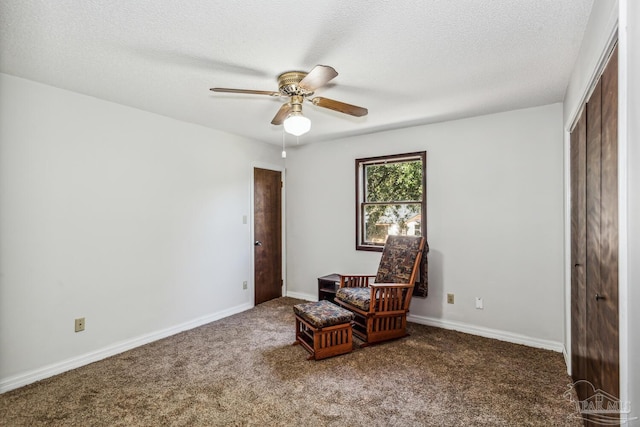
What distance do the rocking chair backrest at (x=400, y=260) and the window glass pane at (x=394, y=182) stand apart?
1.96 ft

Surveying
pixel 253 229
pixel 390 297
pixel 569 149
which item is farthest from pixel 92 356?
pixel 569 149

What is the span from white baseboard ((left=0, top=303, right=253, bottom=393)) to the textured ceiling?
230 cm

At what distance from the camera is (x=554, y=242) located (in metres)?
3.13

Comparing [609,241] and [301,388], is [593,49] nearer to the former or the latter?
[609,241]

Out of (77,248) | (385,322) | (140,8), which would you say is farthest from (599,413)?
(77,248)

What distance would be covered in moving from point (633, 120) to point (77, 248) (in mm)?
3624

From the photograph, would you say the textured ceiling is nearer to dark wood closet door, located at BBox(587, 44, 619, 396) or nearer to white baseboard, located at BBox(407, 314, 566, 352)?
dark wood closet door, located at BBox(587, 44, 619, 396)

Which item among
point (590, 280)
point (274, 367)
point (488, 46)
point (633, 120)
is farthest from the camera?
point (274, 367)

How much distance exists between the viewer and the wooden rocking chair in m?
3.22

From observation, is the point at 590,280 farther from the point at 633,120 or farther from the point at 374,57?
the point at 374,57

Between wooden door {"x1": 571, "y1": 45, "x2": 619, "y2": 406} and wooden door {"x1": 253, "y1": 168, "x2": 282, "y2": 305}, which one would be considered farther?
wooden door {"x1": 253, "y1": 168, "x2": 282, "y2": 305}

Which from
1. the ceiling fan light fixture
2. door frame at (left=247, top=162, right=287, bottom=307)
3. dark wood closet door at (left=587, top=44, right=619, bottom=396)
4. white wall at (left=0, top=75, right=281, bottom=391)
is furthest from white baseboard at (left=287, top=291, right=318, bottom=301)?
dark wood closet door at (left=587, top=44, right=619, bottom=396)

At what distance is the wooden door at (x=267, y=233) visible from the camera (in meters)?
4.68

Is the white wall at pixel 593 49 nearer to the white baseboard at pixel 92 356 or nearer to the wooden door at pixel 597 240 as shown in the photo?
the wooden door at pixel 597 240
